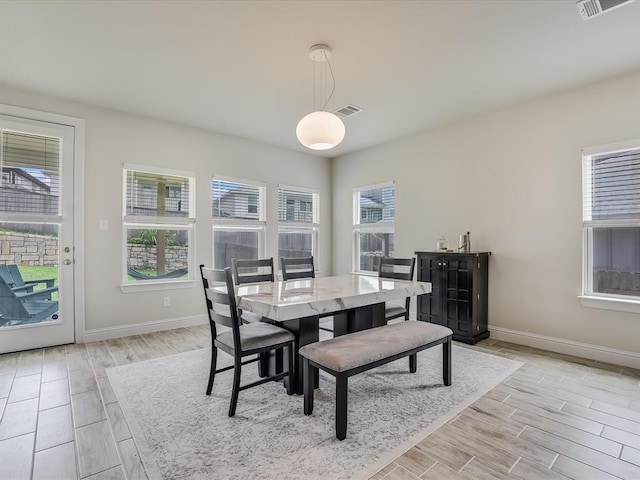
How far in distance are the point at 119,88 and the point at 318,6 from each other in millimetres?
2306

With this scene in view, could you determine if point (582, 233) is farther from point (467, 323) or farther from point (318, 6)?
point (318, 6)

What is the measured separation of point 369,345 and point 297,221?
143 inches

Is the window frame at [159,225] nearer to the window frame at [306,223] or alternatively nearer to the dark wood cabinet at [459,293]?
the window frame at [306,223]

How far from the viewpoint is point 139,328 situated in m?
3.99

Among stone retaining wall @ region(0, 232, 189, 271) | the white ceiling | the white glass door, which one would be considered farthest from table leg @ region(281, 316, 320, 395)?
stone retaining wall @ region(0, 232, 189, 271)

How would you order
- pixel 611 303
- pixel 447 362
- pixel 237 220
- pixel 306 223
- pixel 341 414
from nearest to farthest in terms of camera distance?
pixel 341 414 < pixel 447 362 < pixel 611 303 < pixel 237 220 < pixel 306 223

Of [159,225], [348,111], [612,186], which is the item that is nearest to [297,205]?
[348,111]

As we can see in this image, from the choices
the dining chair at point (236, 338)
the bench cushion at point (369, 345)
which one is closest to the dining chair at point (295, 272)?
the dining chair at point (236, 338)

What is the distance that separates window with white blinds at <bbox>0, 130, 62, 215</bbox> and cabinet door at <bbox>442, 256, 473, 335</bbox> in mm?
4377

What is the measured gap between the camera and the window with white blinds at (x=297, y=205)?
536 cm

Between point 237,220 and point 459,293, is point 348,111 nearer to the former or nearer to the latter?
point 237,220

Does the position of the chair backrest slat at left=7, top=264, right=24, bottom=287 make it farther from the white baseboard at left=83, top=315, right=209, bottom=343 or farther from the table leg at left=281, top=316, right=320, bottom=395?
the table leg at left=281, top=316, right=320, bottom=395

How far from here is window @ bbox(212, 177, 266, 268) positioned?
4668 millimetres

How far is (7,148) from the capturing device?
3303mm
